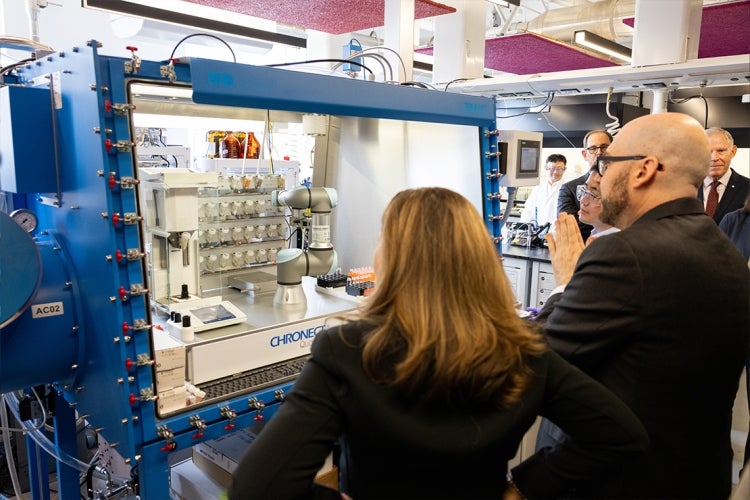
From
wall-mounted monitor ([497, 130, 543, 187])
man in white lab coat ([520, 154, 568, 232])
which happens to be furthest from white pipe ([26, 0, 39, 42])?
man in white lab coat ([520, 154, 568, 232])

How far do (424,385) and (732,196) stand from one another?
367 cm

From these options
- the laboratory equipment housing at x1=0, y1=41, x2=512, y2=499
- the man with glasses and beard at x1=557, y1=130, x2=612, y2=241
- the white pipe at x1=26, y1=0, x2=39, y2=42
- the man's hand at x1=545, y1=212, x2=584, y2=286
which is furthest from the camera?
the man with glasses and beard at x1=557, y1=130, x2=612, y2=241

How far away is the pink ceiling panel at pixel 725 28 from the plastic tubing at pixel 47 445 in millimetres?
4067

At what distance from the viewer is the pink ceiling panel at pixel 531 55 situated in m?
4.67

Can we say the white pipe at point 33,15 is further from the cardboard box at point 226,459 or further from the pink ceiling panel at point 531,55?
the pink ceiling panel at point 531,55

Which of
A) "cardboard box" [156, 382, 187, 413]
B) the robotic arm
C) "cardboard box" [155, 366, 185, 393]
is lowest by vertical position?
"cardboard box" [156, 382, 187, 413]

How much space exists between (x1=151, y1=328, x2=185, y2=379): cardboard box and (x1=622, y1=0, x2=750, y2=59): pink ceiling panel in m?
3.49

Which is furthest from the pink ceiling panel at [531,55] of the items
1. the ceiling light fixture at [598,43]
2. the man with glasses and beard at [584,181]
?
the man with glasses and beard at [584,181]

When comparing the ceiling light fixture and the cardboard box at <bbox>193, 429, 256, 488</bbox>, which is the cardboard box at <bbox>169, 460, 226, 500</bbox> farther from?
the ceiling light fixture

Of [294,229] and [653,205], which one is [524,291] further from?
[653,205]

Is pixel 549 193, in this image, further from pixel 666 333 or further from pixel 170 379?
pixel 170 379

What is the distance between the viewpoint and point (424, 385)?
927 mm

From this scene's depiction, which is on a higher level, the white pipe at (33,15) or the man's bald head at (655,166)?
the white pipe at (33,15)

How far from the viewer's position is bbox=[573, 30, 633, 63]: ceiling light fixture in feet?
15.2
